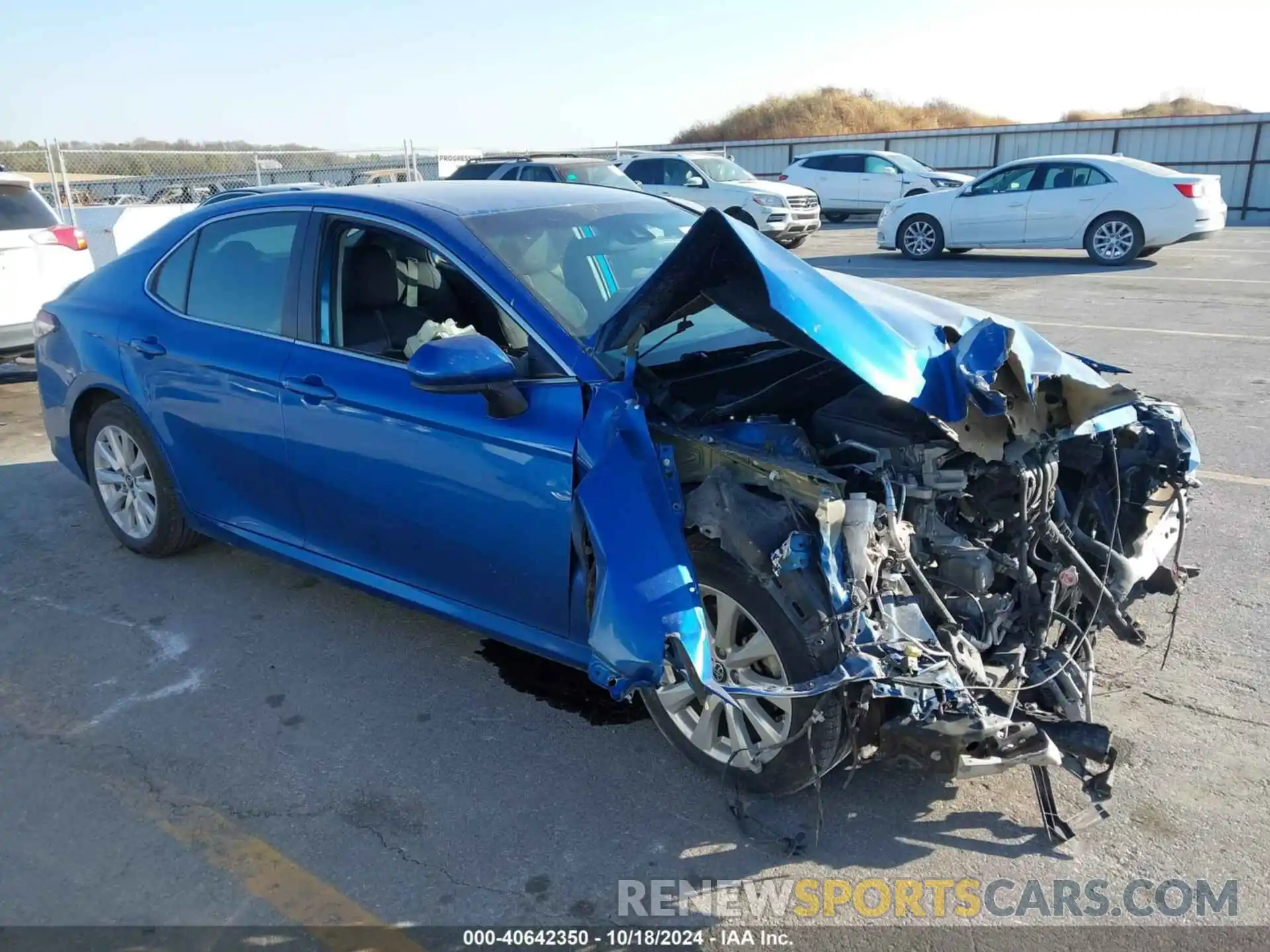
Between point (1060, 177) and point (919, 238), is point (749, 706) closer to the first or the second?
point (1060, 177)

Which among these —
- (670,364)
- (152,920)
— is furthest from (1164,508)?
(152,920)

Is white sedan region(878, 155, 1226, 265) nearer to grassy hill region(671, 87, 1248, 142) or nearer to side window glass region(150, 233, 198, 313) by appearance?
side window glass region(150, 233, 198, 313)

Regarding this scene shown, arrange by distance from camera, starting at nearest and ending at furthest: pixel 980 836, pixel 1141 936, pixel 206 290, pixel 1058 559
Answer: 1. pixel 1141 936
2. pixel 980 836
3. pixel 1058 559
4. pixel 206 290

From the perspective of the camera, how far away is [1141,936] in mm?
2586

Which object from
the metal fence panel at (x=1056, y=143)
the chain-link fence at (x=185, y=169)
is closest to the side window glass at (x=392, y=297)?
the chain-link fence at (x=185, y=169)

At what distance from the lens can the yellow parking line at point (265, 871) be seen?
8.78ft

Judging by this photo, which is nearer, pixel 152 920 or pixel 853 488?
pixel 152 920

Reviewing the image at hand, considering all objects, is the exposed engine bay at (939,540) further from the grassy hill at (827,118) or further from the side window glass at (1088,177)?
the grassy hill at (827,118)

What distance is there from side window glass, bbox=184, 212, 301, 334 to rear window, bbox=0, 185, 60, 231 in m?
5.07

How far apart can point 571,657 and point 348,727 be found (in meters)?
0.90

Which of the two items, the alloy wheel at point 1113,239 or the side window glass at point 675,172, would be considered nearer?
the alloy wheel at point 1113,239

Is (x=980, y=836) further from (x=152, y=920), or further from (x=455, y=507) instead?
(x=152, y=920)

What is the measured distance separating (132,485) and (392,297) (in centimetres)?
194

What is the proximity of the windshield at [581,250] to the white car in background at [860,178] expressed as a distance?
60.6 ft
